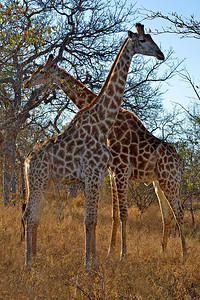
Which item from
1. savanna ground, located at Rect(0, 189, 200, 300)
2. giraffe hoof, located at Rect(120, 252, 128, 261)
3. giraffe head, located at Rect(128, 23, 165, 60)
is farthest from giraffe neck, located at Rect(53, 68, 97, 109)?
giraffe hoof, located at Rect(120, 252, 128, 261)

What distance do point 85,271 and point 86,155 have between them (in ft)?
5.42

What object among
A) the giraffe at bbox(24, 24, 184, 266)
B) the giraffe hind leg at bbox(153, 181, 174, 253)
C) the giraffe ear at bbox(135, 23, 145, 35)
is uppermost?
the giraffe ear at bbox(135, 23, 145, 35)

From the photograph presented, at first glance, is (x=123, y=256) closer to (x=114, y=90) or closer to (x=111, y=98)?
(x=111, y=98)

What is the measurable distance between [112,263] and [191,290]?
4.43 feet

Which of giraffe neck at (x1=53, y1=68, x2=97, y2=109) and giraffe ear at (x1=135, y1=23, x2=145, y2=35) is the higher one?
giraffe ear at (x1=135, y1=23, x2=145, y2=35)

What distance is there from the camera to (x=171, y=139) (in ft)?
38.3

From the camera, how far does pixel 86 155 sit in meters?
5.45

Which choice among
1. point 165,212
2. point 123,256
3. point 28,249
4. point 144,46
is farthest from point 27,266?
point 144,46

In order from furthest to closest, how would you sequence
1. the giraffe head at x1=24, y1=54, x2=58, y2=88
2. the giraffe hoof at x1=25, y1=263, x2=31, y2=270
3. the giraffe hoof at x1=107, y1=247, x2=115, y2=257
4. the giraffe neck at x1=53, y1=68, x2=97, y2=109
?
the giraffe neck at x1=53, y1=68, x2=97, y2=109, the giraffe head at x1=24, y1=54, x2=58, y2=88, the giraffe hoof at x1=107, y1=247, x2=115, y2=257, the giraffe hoof at x1=25, y1=263, x2=31, y2=270

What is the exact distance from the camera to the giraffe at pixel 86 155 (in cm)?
535

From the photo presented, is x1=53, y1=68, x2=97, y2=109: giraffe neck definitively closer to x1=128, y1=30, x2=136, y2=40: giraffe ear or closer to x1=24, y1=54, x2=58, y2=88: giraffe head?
x1=24, y1=54, x2=58, y2=88: giraffe head

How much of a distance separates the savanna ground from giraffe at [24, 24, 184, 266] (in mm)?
350

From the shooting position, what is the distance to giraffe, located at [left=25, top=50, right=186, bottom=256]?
21.7 feet

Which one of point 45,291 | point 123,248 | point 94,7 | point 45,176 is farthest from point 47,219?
point 94,7
